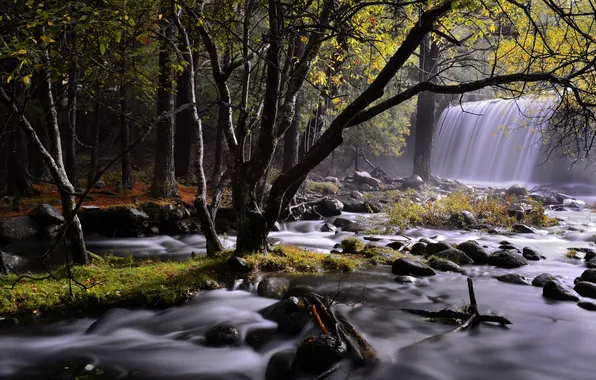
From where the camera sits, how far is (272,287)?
616 centimetres

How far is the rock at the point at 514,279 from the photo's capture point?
734cm

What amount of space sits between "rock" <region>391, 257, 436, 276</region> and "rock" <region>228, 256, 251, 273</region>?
8.96 feet

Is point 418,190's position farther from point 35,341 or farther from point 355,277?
point 35,341

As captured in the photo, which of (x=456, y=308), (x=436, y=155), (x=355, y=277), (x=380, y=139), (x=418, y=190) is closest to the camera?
(x=456, y=308)

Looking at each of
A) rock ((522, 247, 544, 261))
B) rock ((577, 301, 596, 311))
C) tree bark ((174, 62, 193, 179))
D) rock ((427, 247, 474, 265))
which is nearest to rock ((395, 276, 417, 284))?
rock ((427, 247, 474, 265))

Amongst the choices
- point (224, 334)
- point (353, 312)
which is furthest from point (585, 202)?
point (224, 334)

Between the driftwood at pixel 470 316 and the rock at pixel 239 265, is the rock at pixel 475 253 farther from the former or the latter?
the rock at pixel 239 265

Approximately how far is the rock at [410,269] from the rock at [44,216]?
8.17 metres

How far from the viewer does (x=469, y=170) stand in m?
29.4

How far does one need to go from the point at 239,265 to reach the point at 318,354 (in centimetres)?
260

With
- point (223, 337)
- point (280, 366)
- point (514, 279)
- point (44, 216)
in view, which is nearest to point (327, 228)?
point (514, 279)

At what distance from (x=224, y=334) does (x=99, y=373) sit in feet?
4.42

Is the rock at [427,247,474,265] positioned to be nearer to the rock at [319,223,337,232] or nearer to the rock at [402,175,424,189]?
the rock at [319,223,337,232]

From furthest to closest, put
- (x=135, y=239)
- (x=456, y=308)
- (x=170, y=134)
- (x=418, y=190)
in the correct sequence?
(x=418, y=190) → (x=170, y=134) → (x=135, y=239) → (x=456, y=308)
